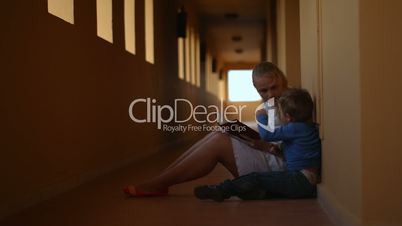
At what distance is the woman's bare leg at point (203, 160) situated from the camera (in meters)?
3.21

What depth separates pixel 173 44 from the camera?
894 cm

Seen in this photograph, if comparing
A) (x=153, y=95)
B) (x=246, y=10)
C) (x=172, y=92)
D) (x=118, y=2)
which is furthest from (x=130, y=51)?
(x=246, y=10)

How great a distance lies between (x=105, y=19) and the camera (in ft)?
16.6

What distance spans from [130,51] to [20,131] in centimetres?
307

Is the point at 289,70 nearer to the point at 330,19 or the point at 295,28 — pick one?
the point at 295,28

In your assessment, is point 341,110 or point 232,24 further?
point 232,24

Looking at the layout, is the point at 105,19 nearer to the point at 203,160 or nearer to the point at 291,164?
the point at 203,160

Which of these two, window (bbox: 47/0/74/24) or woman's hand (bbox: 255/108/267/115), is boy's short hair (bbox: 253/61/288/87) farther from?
window (bbox: 47/0/74/24)

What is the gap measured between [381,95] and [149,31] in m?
5.40

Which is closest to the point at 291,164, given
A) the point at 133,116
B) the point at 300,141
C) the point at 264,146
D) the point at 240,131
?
the point at 300,141

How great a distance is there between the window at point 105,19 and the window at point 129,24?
794mm

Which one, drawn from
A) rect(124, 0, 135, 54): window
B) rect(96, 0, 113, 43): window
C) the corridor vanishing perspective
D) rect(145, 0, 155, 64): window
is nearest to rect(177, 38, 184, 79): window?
rect(145, 0, 155, 64): window

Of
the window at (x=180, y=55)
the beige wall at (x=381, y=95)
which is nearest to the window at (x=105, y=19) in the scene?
the beige wall at (x=381, y=95)

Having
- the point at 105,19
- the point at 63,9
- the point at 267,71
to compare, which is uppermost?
the point at 105,19
